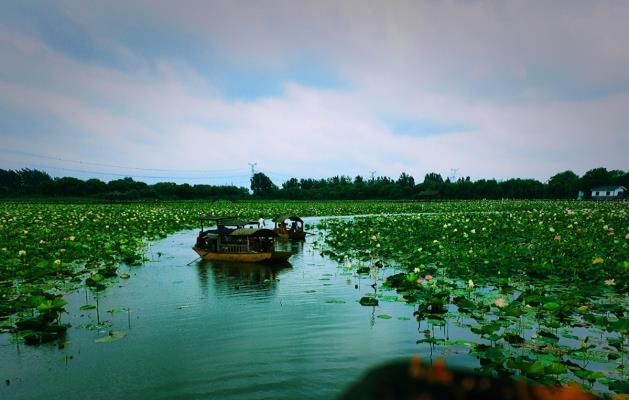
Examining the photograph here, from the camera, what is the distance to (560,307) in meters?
6.81

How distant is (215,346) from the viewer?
22.1 feet

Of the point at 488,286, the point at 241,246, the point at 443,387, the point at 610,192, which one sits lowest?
the point at 488,286

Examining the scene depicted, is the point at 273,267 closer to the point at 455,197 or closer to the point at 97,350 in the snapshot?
the point at 97,350

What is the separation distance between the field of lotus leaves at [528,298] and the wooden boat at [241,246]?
9.77 ft

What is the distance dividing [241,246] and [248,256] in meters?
0.72

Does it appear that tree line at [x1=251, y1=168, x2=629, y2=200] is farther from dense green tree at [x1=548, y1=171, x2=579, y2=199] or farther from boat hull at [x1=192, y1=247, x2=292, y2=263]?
boat hull at [x1=192, y1=247, x2=292, y2=263]

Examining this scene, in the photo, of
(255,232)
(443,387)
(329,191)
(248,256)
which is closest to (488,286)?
(255,232)

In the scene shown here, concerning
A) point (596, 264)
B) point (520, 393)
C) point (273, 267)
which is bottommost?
point (273, 267)

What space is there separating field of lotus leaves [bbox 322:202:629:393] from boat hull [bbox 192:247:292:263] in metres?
2.60

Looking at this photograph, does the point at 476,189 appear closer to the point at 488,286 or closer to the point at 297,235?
the point at 297,235

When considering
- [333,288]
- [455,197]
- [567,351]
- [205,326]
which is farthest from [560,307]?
[455,197]

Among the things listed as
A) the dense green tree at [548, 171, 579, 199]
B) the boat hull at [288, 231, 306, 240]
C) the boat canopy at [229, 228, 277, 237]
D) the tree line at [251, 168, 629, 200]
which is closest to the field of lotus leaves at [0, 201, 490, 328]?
the boat canopy at [229, 228, 277, 237]

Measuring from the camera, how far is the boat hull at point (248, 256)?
1470 cm

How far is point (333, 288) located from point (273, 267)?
15.1 feet
